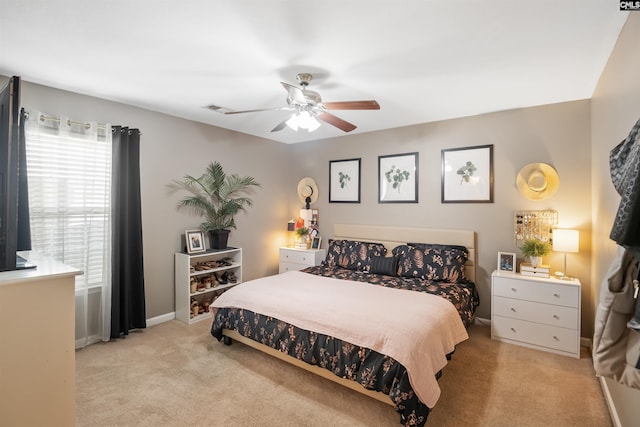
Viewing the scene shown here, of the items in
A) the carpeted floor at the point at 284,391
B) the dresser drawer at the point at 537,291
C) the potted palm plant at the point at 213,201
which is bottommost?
the carpeted floor at the point at 284,391

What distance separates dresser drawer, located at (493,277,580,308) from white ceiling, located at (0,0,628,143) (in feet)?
6.11

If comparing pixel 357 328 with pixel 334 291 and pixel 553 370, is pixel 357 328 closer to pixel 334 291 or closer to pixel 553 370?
pixel 334 291

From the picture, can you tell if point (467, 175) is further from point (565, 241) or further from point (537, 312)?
point (537, 312)

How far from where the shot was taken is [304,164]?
209 inches

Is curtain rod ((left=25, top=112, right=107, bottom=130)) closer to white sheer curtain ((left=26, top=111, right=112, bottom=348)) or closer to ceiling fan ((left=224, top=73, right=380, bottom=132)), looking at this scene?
white sheer curtain ((left=26, top=111, right=112, bottom=348))

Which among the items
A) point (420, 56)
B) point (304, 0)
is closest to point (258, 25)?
point (304, 0)

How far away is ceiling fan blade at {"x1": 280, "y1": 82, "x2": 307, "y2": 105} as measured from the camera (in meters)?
2.21

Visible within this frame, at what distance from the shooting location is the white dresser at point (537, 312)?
9.49ft

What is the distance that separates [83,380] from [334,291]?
217 centimetres

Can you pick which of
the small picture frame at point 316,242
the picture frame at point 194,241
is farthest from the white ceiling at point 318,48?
the small picture frame at point 316,242

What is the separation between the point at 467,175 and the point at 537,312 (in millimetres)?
1658

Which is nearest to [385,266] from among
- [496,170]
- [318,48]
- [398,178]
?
[398,178]

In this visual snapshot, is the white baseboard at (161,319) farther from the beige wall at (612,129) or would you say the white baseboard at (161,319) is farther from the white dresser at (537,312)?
the beige wall at (612,129)

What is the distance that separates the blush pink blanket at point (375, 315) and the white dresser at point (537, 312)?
89 cm
